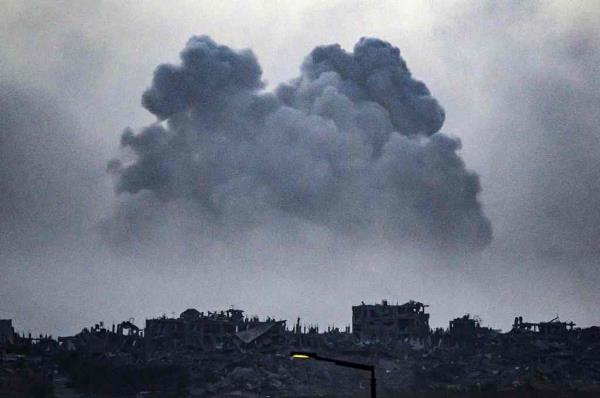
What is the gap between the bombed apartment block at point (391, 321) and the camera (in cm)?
15262

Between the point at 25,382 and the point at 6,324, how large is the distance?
2997 centimetres

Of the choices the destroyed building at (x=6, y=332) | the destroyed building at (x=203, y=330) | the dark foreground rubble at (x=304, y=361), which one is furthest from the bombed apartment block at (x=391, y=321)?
the destroyed building at (x=6, y=332)

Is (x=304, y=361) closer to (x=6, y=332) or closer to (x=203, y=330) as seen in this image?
(x=203, y=330)

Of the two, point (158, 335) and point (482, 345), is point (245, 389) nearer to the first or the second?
point (158, 335)

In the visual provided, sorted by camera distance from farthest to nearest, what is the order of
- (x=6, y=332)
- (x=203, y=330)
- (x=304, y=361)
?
(x=6, y=332), (x=203, y=330), (x=304, y=361)

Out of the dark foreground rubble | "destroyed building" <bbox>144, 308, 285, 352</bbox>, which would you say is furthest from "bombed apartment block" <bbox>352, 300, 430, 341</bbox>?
"destroyed building" <bbox>144, 308, 285, 352</bbox>

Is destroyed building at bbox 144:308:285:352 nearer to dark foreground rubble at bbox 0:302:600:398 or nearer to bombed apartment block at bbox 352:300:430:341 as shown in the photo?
dark foreground rubble at bbox 0:302:600:398

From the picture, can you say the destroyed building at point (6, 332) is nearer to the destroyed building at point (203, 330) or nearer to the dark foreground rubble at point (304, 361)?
the dark foreground rubble at point (304, 361)

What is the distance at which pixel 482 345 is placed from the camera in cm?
15038

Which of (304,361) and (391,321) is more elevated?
Answer: (391,321)

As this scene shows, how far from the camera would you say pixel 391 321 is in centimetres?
15538

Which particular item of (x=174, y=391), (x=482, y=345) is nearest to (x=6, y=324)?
(x=174, y=391)

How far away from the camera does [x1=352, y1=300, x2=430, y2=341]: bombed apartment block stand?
6009 inches

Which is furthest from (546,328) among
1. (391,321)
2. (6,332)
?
(6,332)
